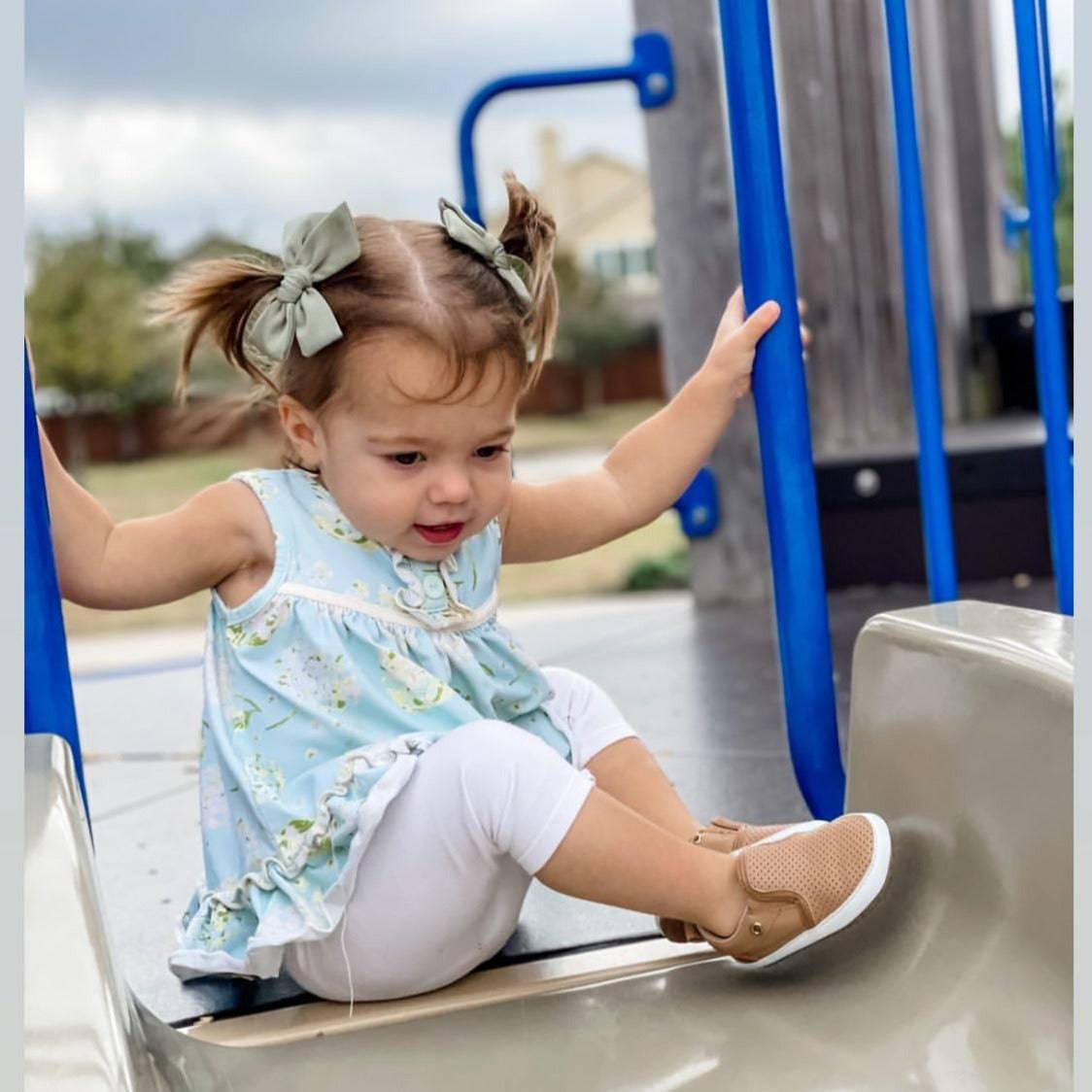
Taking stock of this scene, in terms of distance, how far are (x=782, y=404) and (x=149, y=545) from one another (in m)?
0.50

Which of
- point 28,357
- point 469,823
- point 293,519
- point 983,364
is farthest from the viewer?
point 983,364

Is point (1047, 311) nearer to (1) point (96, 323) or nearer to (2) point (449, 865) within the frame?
(2) point (449, 865)

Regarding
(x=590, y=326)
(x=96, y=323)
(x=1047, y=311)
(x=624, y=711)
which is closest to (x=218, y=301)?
(x=1047, y=311)

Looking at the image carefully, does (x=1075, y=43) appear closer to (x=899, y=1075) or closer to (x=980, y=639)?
(x=980, y=639)

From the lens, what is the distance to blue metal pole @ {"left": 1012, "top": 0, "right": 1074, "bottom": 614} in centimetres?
122

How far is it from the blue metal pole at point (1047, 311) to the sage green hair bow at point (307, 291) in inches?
22.2

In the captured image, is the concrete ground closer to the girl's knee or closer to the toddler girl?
the toddler girl

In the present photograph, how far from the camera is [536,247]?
1.19m

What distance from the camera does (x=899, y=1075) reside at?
2.82 feet

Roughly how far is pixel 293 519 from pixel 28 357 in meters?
0.27

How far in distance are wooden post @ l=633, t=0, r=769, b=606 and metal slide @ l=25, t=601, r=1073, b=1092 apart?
188cm

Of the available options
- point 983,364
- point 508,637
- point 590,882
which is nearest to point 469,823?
point 590,882

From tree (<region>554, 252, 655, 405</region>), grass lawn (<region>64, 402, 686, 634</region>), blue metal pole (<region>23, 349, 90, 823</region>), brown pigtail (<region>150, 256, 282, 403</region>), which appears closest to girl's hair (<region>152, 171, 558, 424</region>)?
brown pigtail (<region>150, 256, 282, 403</region>)

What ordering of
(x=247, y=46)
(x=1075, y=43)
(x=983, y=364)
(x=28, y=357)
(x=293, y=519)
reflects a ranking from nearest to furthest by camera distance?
(x=1075, y=43) → (x=28, y=357) → (x=293, y=519) → (x=983, y=364) → (x=247, y=46)
